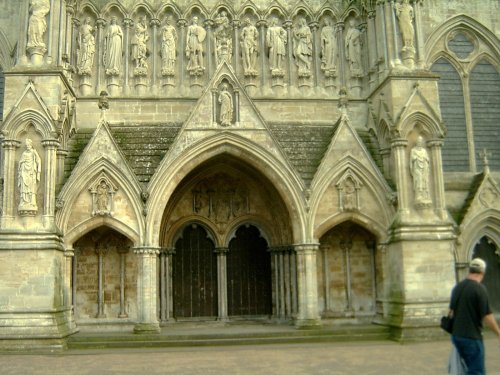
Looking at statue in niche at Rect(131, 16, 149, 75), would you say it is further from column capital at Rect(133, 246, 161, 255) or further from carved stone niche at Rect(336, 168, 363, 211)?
carved stone niche at Rect(336, 168, 363, 211)

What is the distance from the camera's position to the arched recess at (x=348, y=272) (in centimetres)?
1820

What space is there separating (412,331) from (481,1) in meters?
12.2

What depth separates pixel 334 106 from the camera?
19.1 m

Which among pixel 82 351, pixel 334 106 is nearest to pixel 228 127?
pixel 334 106

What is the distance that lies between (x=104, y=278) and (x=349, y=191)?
771cm

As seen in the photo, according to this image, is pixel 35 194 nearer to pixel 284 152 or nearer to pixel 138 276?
pixel 138 276

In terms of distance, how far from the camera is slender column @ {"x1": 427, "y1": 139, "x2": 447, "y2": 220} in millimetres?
16719

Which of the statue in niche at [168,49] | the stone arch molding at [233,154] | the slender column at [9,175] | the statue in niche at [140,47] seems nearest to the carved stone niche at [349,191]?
the stone arch molding at [233,154]

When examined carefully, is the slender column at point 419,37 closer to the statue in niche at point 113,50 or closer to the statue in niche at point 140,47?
the statue in niche at point 140,47

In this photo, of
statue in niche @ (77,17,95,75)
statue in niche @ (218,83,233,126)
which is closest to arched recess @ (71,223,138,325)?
statue in niche @ (218,83,233,126)

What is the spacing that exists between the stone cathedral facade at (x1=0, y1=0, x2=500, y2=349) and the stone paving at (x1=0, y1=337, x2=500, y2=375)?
4.56ft

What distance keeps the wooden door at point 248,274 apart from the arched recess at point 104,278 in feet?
10.6

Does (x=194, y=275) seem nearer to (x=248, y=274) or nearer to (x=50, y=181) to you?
(x=248, y=274)

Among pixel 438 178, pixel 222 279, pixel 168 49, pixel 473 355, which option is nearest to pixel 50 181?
pixel 168 49
